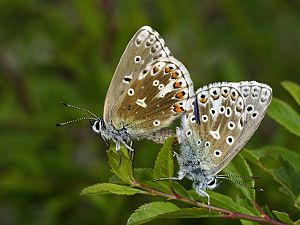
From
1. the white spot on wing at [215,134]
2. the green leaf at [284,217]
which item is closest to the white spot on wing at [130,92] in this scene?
the white spot on wing at [215,134]

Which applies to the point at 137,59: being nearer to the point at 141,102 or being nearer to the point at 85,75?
the point at 141,102

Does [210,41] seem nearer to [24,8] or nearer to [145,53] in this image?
[24,8]

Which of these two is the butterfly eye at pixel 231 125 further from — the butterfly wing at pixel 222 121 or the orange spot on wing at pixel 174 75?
the orange spot on wing at pixel 174 75

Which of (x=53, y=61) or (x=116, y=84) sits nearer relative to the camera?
(x=116, y=84)

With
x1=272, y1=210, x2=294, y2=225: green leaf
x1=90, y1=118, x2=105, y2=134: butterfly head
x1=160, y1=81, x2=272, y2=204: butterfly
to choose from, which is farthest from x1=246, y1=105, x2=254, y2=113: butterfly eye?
x1=90, y1=118, x2=105, y2=134: butterfly head

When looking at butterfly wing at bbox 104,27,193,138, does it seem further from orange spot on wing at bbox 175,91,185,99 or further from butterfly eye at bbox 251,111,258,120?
butterfly eye at bbox 251,111,258,120

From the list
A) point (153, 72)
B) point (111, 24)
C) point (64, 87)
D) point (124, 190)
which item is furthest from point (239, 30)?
point (124, 190)
